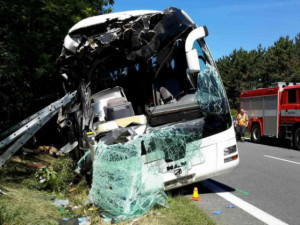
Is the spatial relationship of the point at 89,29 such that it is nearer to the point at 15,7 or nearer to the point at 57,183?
the point at 15,7

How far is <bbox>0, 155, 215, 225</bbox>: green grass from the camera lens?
362 cm

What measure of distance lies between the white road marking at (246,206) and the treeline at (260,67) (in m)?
42.4

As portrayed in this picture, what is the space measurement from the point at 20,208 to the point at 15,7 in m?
3.71

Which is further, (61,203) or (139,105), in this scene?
(139,105)

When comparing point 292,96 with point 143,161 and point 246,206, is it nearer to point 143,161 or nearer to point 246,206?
point 246,206

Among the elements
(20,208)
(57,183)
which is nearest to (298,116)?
(57,183)

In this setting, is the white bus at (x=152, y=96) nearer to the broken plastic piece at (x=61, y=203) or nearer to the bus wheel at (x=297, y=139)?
the broken plastic piece at (x=61, y=203)

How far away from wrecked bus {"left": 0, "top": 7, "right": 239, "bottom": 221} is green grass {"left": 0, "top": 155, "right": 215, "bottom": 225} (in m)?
0.23

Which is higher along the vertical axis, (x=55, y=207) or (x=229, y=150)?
(x=229, y=150)

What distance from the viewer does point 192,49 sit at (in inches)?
197

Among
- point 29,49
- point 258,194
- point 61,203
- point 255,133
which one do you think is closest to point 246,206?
point 258,194

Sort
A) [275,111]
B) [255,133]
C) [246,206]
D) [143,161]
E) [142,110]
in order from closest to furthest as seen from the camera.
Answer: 1. [143,161]
2. [246,206]
3. [142,110]
4. [275,111]
5. [255,133]

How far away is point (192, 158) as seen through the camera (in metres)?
4.84

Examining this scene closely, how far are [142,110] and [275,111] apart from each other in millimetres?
9256
